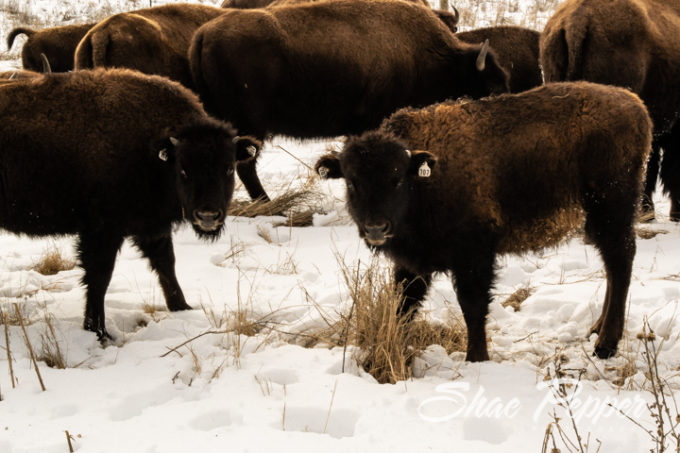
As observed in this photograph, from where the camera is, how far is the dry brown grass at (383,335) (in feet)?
13.4

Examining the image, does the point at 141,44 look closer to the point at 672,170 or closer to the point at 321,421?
the point at 321,421

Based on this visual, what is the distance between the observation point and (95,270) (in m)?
4.78

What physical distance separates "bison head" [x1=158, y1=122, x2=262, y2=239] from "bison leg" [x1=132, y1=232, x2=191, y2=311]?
2.04 feet

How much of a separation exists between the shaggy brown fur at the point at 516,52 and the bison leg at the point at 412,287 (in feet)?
19.2

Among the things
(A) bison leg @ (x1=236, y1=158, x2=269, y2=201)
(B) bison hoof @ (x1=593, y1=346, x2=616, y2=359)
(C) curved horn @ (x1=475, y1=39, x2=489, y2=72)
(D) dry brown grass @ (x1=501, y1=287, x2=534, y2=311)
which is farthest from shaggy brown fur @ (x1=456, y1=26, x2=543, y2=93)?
(B) bison hoof @ (x1=593, y1=346, x2=616, y2=359)

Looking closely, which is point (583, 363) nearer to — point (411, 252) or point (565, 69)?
point (411, 252)

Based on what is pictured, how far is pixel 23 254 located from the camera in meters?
6.54

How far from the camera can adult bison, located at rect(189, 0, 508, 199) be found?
305 inches

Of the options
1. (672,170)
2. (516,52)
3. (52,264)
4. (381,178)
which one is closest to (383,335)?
(381,178)

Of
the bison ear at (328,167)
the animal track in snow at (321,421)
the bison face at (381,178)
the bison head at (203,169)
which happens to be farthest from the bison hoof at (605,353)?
the bison head at (203,169)

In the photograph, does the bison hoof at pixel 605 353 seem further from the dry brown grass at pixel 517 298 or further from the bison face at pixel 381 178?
the bison face at pixel 381 178

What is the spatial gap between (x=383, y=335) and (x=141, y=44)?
531cm

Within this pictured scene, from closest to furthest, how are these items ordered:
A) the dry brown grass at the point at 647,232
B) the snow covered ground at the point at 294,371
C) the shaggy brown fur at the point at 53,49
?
1. the snow covered ground at the point at 294,371
2. the dry brown grass at the point at 647,232
3. the shaggy brown fur at the point at 53,49

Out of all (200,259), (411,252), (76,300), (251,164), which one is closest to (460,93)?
(251,164)
